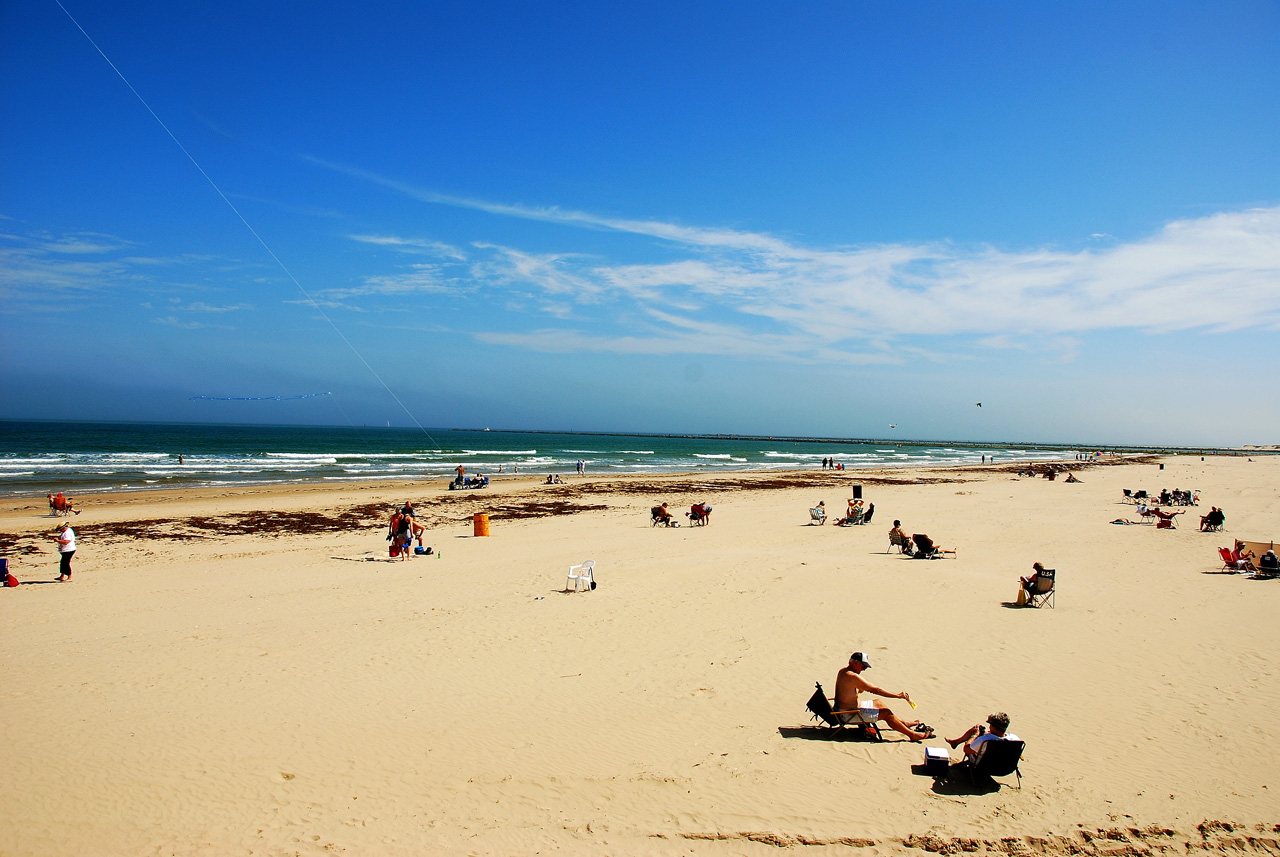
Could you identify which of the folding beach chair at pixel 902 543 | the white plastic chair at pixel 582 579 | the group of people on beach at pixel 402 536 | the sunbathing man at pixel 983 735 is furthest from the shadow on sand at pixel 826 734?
the group of people on beach at pixel 402 536

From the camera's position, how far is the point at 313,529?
2072cm

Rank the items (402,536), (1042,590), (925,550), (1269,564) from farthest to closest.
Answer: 1. (402,536)
2. (925,550)
3. (1269,564)
4. (1042,590)

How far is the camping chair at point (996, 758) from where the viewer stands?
17.0ft

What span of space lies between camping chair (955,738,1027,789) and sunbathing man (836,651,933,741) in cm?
78

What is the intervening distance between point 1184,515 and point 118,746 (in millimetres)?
29088

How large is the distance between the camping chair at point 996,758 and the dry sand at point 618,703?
162mm

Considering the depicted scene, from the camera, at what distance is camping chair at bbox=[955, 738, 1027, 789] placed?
204 inches

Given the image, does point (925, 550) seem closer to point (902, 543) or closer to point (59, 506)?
point (902, 543)

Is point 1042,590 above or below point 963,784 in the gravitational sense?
above

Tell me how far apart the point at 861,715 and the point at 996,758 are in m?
1.17

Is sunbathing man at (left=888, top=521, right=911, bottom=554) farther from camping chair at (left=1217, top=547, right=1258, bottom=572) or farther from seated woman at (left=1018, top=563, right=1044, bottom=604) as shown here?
camping chair at (left=1217, top=547, right=1258, bottom=572)

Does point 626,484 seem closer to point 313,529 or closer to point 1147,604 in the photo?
point 313,529

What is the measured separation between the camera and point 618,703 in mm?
6887

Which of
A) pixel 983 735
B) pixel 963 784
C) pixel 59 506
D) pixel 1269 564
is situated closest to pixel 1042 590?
pixel 1269 564
